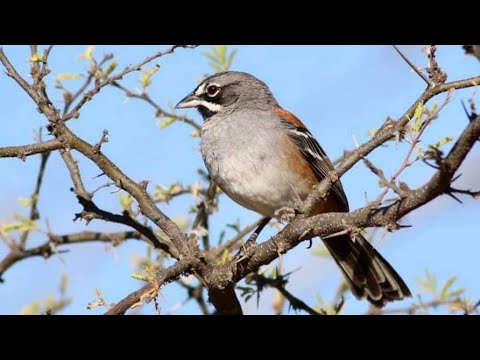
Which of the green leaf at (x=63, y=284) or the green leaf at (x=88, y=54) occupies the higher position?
the green leaf at (x=88, y=54)

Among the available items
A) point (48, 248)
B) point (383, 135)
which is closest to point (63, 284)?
point (48, 248)

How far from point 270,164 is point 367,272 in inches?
47.5

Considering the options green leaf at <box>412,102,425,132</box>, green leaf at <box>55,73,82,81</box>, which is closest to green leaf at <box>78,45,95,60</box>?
green leaf at <box>55,73,82,81</box>

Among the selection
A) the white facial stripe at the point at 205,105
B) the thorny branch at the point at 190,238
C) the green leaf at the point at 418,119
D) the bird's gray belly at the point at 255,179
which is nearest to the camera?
the thorny branch at the point at 190,238

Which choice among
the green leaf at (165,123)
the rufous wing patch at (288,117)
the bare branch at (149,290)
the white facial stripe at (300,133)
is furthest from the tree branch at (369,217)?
the rufous wing patch at (288,117)

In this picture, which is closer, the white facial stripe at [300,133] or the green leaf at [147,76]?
the green leaf at [147,76]

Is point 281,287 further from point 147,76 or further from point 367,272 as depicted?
point 147,76

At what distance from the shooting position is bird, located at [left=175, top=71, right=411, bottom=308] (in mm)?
6598

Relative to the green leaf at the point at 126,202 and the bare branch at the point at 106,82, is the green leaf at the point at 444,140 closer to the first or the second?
the bare branch at the point at 106,82

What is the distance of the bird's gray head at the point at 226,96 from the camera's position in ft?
24.4

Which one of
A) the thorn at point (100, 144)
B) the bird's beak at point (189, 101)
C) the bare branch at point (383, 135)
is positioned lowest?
the bare branch at point (383, 135)

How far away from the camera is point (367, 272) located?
22.3 feet
